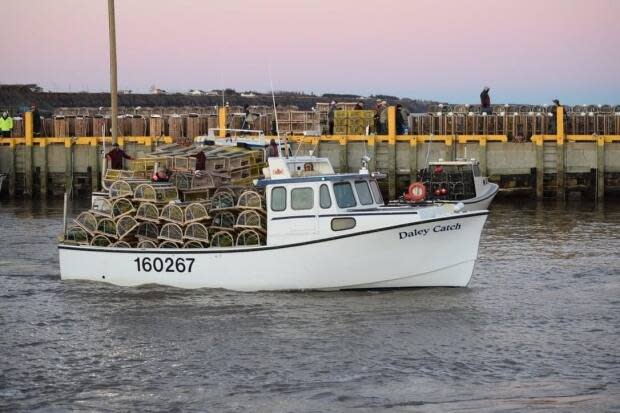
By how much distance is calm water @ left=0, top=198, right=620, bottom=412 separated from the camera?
49.6ft

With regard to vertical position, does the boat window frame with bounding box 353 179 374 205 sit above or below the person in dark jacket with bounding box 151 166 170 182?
below

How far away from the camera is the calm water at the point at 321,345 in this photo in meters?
15.1

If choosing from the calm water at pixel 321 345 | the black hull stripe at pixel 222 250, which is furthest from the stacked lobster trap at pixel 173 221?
the calm water at pixel 321 345

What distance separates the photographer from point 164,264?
2197cm

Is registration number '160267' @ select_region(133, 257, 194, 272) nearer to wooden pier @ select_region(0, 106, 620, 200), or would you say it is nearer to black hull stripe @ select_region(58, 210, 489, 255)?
black hull stripe @ select_region(58, 210, 489, 255)

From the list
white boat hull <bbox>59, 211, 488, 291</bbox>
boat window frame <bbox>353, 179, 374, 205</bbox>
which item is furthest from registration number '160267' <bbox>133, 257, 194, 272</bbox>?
boat window frame <bbox>353, 179, 374, 205</bbox>

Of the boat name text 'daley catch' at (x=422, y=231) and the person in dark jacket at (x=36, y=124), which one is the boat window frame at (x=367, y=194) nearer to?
the boat name text 'daley catch' at (x=422, y=231)

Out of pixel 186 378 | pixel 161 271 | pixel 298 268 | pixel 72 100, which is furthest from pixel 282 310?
pixel 72 100

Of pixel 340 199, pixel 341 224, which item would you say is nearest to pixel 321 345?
pixel 341 224

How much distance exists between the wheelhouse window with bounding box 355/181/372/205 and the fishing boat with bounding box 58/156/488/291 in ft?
0.06

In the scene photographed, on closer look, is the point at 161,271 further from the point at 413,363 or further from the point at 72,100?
the point at 72,100

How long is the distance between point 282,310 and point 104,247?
4.19 metres

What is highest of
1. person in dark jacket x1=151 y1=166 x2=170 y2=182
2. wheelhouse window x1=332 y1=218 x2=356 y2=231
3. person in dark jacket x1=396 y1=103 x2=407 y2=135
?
person in dark jacket x1=396 y1=103 x2=407 y2=135

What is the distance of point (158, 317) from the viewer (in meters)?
20.2
